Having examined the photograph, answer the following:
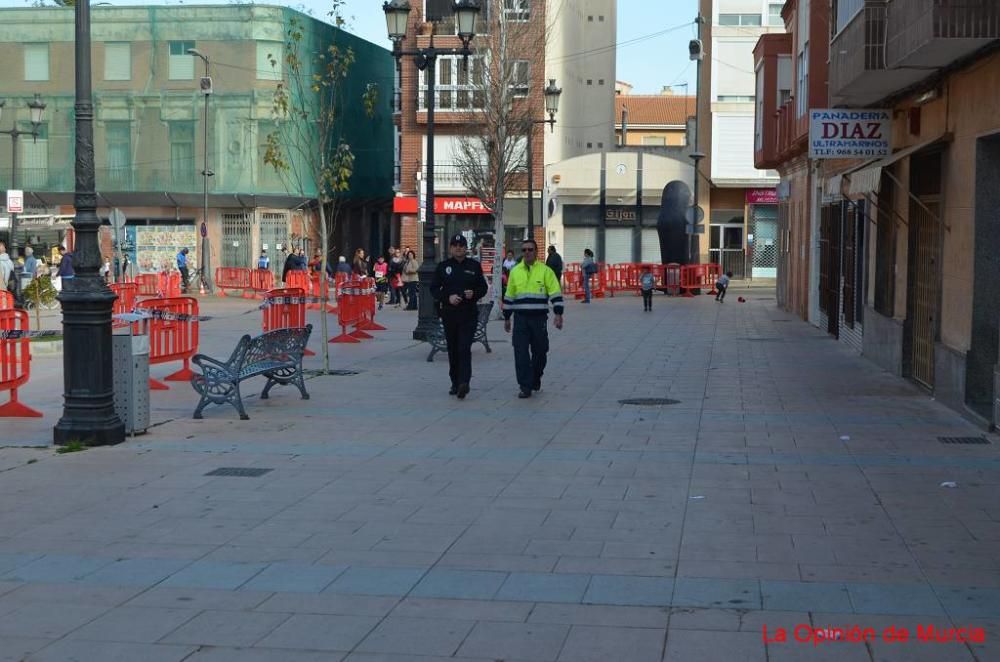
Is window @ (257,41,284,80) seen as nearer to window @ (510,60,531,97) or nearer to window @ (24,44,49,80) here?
window @ (24,44,49,80)

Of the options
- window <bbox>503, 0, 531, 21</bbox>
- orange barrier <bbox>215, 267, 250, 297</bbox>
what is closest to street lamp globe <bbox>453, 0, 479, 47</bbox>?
window <bbox>503, 0, 531, 21</bbox>

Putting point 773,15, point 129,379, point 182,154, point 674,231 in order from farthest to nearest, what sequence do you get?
point 773,15, point 182,154, point 674,231, point 129,379

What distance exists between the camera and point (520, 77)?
3947 centimetres

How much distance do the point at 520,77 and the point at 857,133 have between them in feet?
79.6

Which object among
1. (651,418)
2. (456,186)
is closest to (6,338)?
(651,418)

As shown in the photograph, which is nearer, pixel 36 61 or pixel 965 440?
pixel 965 440

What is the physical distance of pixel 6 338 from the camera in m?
12.6

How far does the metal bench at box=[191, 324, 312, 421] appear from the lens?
12.5m

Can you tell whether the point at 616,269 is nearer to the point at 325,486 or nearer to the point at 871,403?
the point at 871,403

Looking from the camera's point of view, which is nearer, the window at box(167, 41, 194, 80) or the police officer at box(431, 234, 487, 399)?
the police officer at box(431, 234, 487, 399)

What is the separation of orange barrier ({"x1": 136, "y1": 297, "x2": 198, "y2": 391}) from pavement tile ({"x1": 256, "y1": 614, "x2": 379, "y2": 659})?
976cm

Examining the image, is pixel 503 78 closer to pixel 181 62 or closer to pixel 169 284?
pixel 169 284

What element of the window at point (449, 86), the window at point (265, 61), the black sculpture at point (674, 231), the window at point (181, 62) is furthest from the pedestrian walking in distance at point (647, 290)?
the window at point (181, 62)
